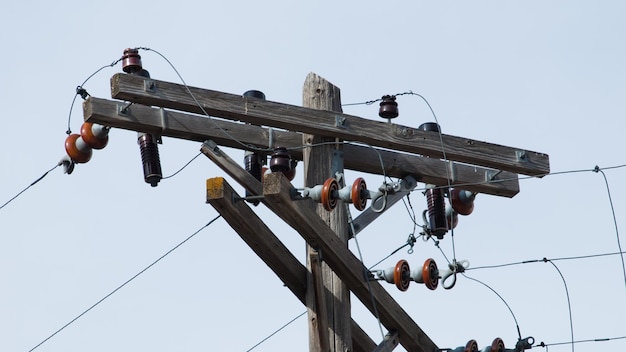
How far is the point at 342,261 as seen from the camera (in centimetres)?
1253

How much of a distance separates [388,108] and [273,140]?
3.11ft

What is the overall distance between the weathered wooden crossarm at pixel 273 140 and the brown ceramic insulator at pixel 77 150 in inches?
24.4

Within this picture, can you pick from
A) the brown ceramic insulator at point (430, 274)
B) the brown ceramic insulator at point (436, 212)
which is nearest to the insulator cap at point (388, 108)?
the brown ceramic insulator at point (436, 212)

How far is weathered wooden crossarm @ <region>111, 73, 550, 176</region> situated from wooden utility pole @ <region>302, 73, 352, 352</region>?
15 cm

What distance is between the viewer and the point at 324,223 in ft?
40.9

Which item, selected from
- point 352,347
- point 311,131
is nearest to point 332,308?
point 352,347

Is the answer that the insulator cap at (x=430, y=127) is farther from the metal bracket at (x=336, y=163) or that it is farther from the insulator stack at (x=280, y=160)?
the insulator stack at (x=280, y=160)

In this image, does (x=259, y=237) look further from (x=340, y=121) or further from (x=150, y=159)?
(x=340, y=121)

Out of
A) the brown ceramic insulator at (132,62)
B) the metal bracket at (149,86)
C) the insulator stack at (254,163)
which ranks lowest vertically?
the insulator stack at (254,163)

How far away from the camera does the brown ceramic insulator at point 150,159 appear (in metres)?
12.5

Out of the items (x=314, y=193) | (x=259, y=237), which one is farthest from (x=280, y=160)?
(x=259, y=237)

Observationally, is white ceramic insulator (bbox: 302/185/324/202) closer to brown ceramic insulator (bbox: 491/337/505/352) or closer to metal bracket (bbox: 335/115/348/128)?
metal bracket (bbox: 335/115/348/128)

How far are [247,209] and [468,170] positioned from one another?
230 cm

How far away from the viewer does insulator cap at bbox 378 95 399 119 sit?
1329 cm
